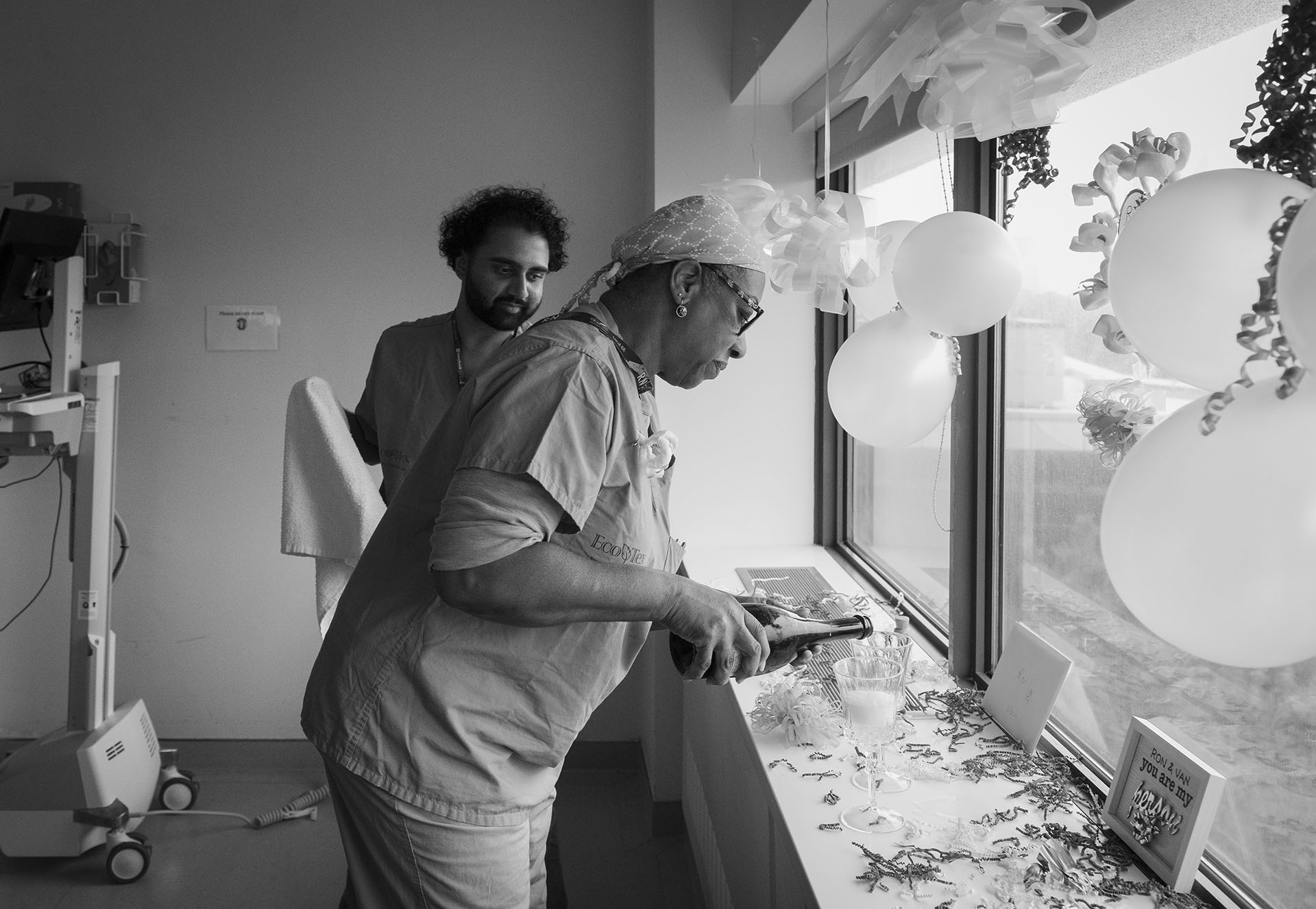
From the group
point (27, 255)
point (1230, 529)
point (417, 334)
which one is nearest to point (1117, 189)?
point (1230, 529)

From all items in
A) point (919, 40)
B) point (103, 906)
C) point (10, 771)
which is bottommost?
point (103, 906)

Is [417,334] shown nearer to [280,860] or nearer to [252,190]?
[252,190]

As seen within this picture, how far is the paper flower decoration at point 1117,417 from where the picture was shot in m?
1.11

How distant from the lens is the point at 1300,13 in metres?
0.79

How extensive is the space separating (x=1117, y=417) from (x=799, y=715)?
0.73 meters

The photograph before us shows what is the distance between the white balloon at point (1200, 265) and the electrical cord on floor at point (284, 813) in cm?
305

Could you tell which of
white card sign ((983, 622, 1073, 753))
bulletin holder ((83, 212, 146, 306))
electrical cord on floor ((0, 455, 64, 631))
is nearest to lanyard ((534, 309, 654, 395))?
white card sign ((983, 622, 1073, 753))

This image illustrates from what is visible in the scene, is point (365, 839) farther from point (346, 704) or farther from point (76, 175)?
point (76, 175)

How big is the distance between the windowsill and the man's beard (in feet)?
3.22

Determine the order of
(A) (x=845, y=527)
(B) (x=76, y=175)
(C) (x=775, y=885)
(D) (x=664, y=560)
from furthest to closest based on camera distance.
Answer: (B) (x=76, y=175) < (A) (x=845, y=527) < (C) (x=775, y=885) < (D) (x=664, y=560)

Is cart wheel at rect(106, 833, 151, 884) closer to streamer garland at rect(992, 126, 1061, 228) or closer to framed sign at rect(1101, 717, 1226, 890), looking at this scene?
framed sign at rect(1101, 717, 1226, 890)

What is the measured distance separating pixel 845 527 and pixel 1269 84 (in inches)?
91.2

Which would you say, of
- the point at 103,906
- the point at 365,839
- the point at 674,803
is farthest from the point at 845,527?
the point at 103,906

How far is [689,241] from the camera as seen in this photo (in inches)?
52.9
